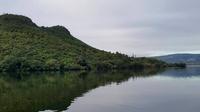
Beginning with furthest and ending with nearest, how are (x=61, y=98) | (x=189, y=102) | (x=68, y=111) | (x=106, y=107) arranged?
(x=61, y=98), (x=189, y=102), (x=106, y=107), (x=68, y=111)

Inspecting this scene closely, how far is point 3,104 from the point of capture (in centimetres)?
5809

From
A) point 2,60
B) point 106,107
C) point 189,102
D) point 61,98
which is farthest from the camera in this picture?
point 2,60

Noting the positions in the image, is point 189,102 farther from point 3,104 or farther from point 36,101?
point 3,104

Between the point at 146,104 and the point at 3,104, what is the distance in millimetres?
22047

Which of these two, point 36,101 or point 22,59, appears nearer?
point 36,101

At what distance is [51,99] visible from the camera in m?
64.8

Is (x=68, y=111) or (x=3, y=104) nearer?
(x=68, y=111)

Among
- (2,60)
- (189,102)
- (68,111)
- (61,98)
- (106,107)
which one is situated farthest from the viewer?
(2,60)

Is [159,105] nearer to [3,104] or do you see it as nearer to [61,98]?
[61,98]

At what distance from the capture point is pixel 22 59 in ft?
632

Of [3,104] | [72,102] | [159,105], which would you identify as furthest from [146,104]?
[3,104]

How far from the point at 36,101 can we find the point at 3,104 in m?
5.89

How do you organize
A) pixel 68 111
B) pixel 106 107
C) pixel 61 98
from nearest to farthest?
pixel 68 111, pixel 106 107, pixel 61 98

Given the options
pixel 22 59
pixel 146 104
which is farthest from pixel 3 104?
pixel 22 59
